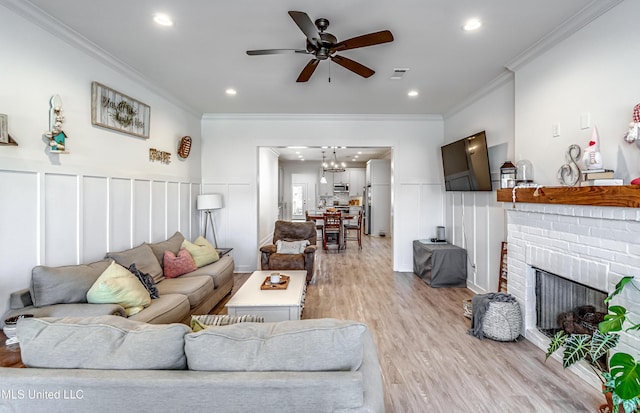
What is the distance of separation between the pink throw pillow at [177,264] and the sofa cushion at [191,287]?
121 millimetres

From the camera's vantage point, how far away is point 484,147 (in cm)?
377

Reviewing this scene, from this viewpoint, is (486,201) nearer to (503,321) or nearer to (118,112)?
(503,321)

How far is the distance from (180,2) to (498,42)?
2771 mm

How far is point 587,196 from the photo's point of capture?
2.14 m

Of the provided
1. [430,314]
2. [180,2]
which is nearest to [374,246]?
[430,314]

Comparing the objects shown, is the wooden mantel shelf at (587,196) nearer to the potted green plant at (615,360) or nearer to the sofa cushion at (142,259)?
the potted green plant at (615,360)

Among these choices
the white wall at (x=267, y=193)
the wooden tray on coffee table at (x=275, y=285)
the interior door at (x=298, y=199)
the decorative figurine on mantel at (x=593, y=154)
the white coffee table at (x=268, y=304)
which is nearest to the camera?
the decorative figurine on mantel at (x=593, y=154)

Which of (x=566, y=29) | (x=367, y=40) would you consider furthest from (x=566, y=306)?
(x=367, y=40)

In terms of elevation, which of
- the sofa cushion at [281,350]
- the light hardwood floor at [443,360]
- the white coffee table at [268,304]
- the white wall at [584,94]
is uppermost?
the white wall at [584,94]

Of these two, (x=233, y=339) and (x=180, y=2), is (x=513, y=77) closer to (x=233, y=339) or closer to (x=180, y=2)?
(x=180, y=2)

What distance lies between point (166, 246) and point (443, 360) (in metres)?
3.27

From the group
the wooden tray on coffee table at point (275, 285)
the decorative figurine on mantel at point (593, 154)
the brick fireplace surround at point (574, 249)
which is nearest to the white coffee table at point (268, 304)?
the wooden tray on coffee table at point (275, 285)

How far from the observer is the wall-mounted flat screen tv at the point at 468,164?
382cm

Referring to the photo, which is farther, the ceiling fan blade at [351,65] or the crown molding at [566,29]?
the ceiling fan blade at [351,65]
